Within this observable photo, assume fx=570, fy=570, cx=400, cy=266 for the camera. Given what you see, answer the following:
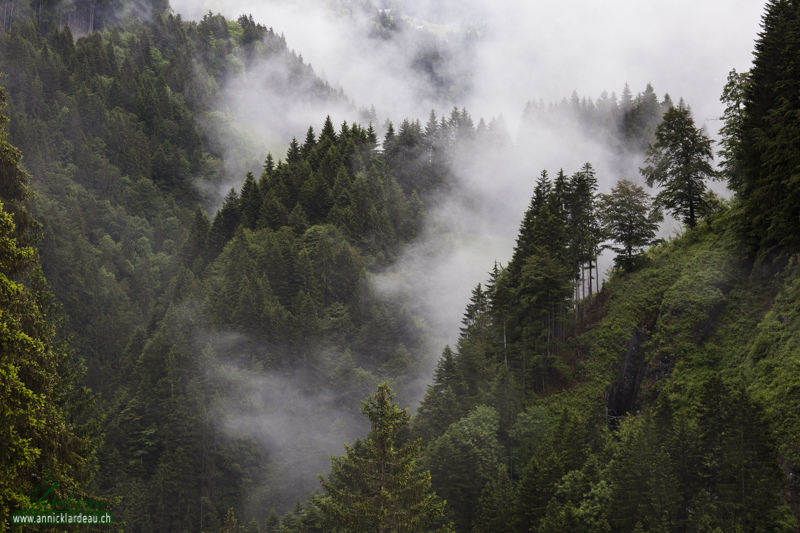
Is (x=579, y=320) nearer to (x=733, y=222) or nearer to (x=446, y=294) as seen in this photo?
(x=733, y=222)

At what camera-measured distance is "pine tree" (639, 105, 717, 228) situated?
49312mm

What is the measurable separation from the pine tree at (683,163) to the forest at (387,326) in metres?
0.25

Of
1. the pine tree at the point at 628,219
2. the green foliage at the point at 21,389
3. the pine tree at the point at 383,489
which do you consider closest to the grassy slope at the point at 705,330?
the pine tree at the point at 628,219

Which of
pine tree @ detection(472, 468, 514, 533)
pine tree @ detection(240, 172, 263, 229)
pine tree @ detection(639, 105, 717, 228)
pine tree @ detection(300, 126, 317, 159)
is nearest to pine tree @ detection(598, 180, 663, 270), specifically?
pine tree @ detection(639, 105, 717, 228)

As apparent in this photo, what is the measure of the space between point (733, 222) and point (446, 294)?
67.6 meters

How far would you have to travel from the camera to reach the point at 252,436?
7850cm

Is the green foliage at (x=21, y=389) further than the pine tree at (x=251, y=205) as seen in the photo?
No

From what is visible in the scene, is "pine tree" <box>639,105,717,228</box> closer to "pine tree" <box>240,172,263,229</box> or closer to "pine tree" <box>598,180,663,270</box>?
"pine tree" <box>598,180,663,270</box>

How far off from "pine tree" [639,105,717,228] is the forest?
246 mm

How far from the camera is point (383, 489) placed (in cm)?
2297

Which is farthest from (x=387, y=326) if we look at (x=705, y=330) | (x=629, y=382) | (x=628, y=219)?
(x=705, y=330)

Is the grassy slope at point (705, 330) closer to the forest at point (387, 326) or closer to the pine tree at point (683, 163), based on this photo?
the forest at point (387, 326)

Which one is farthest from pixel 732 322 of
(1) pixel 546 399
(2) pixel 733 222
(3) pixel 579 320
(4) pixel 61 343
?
(4) pixel 61 343

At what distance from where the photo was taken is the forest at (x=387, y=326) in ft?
82.1
